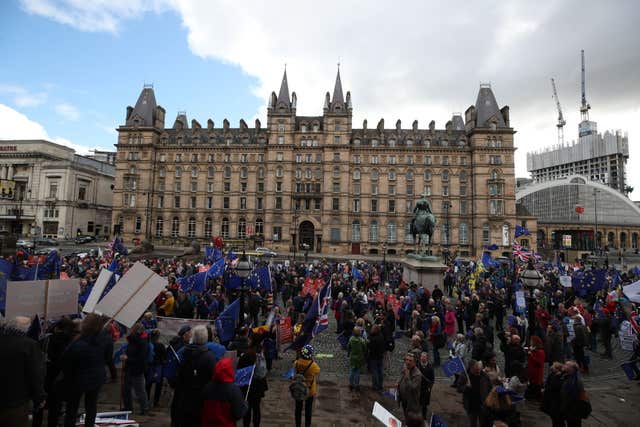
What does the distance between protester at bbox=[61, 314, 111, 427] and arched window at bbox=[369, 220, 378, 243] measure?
1978 inches

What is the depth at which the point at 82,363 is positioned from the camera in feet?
16.5

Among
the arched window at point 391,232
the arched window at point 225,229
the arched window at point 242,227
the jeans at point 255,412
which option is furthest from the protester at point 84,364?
the arched window at point 225,229

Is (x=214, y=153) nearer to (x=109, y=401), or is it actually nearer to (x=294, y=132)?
(x=294, y=132)

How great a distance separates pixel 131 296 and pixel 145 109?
203 feet

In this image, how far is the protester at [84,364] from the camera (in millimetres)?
4977

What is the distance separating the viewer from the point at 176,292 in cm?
1373

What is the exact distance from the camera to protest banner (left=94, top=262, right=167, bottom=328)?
22.4ft

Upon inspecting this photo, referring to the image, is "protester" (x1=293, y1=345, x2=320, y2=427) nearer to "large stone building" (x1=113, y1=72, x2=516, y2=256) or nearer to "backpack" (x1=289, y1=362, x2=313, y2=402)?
"backpack" (x1=289, y1=362, x2=313, y2=402)

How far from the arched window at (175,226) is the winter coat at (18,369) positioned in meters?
56.6

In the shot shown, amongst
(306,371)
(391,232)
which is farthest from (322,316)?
(391,232)

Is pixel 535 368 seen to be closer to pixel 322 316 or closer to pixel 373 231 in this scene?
pixel 322 316

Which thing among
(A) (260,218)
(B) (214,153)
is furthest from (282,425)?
(B) (214,153)

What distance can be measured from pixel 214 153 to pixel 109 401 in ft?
174

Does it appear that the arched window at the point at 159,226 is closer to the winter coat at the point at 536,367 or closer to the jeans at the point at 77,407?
the jeans at the point at 77,407
